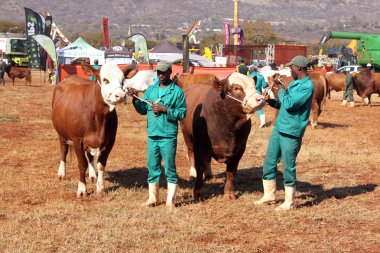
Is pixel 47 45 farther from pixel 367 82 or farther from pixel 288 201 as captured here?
pixel 288 201

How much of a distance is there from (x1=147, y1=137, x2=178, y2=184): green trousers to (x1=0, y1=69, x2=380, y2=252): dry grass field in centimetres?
42

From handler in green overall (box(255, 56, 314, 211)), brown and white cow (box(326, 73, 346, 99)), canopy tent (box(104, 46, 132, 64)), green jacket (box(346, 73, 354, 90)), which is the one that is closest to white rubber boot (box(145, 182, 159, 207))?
handler in green overall (box(255, 56, 314, 211))

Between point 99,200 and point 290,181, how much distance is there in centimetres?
258

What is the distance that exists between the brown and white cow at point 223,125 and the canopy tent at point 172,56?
37042 mm

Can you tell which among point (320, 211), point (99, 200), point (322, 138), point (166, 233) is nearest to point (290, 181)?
point (320, 211)

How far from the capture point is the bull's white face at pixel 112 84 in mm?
7318

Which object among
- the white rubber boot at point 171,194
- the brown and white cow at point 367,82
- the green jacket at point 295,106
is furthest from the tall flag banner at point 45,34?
the green jacket at point 295,106

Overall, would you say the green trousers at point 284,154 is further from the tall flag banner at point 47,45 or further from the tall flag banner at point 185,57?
the tall flag banner at point 47,45

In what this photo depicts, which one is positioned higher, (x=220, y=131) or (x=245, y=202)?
(x=220, y=131)

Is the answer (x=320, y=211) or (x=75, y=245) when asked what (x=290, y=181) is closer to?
(x=320, y=211)

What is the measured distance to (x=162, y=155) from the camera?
731 centimetres

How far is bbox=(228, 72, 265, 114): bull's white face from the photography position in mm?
7246

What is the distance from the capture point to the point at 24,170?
1004 centimetres

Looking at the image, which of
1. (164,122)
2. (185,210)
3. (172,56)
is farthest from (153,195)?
(172,56)
